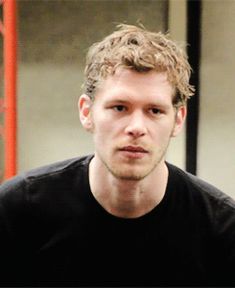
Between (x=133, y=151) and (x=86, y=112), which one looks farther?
(x=86, y=112)

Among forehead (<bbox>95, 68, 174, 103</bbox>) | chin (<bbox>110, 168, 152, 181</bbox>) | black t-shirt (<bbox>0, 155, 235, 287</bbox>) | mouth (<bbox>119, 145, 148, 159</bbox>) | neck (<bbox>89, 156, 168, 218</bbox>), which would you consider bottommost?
black t-shirt (<bbox>0, 155, 235, 287</bbox>)

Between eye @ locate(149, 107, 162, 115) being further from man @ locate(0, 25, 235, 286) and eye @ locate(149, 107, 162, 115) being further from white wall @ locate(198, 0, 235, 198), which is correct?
white wall @ locate(198, 0, 235, 198)

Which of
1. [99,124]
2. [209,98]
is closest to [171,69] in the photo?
[99,124]

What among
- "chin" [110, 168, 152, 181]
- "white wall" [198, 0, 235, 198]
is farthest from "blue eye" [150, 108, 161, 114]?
"white wall" [198, 0, 235, 198]

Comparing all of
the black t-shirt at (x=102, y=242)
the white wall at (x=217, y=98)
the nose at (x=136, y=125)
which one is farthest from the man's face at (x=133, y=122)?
the white wall at (x=217, y=98)

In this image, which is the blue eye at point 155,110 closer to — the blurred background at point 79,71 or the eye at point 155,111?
the eye at point 155,111

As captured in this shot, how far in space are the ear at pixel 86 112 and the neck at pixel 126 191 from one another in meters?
0.08

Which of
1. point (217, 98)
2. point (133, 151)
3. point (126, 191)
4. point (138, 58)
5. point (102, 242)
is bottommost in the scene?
point (102, 242)

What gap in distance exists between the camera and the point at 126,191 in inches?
48.3

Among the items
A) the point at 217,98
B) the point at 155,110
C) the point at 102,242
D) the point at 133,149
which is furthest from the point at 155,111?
the point at 217,98

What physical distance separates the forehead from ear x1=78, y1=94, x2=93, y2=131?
0.06 meters

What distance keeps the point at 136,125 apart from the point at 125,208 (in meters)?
0.21

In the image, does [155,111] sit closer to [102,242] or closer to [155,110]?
[155,110]

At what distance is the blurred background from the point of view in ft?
10.8
